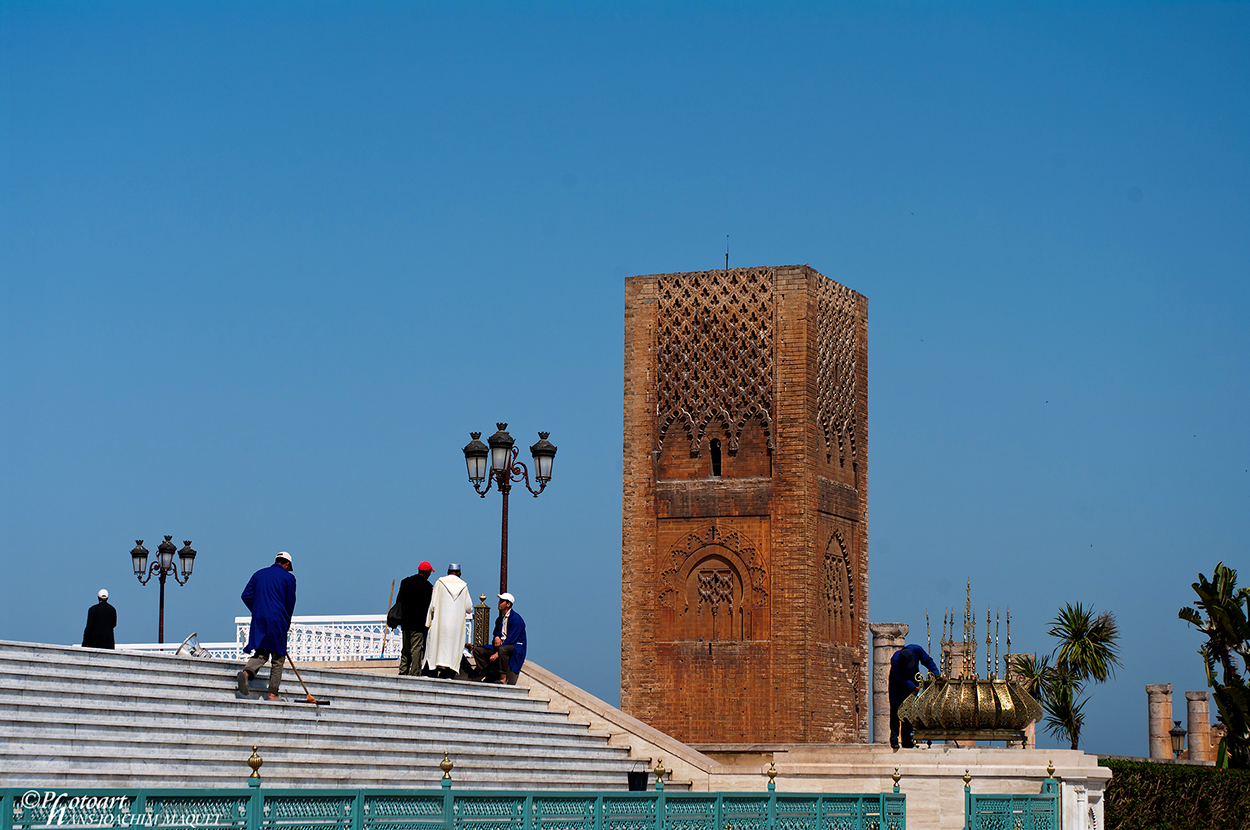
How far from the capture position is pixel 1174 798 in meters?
15.5

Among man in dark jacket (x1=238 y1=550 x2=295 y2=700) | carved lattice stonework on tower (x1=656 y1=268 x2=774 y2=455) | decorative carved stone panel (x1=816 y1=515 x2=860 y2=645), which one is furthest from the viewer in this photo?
decorative carved stone panel (x1=816 y1=515 x2=860 y2=645)

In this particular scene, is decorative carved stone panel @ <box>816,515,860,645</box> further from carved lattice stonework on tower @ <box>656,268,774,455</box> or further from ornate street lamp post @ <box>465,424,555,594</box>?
ornate street lamp post @ <box>465,424,555,594</box>

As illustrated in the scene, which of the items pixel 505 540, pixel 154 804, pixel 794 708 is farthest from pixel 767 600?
pixel 154 804

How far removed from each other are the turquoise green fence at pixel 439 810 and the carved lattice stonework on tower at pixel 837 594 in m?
14.4

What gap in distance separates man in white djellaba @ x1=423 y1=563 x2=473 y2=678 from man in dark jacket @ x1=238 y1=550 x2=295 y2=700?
2808 mm

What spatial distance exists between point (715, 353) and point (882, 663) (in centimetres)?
563

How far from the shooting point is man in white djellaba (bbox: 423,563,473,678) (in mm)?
15031

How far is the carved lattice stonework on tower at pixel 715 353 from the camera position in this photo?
83.1ft

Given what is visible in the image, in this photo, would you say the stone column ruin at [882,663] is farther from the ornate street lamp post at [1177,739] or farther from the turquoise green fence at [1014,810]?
the turquoise green fence at [1014,810]

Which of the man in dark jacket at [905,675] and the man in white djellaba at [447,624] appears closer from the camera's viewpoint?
the man in dark jacket at [905,675]

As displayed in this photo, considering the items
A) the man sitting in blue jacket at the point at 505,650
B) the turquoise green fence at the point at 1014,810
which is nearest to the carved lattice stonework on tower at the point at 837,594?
the man sitting in blue jacket at the point at 505,650

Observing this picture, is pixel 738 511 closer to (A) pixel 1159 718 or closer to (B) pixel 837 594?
(B) pixel 837 594

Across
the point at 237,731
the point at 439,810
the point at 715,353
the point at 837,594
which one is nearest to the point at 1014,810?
the point at 439,810

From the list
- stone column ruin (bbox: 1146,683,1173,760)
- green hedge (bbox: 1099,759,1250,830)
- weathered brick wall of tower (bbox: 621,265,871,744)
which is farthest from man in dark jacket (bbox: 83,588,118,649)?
stone column ruin (bbox: 1146,683,1173,760)
